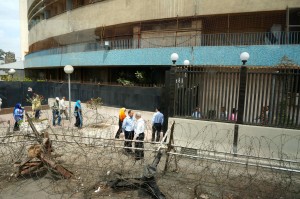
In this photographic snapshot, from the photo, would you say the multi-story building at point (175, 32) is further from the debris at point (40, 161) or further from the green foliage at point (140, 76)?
the debris at point (40, 161)

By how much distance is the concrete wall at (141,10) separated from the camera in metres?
13.5

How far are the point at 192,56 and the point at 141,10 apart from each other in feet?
17.5

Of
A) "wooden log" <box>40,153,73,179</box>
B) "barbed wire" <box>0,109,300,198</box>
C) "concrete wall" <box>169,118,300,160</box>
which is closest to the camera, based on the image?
"barbed wire" <box>0,109,300,198</box>

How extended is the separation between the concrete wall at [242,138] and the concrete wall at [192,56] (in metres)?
6.83

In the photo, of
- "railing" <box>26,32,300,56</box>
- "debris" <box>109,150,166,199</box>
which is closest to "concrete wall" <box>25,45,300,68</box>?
"railing" <box>26,32,300,56</box>

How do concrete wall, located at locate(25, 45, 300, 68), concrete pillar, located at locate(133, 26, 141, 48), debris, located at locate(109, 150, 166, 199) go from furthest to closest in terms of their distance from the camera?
1. concrete pillar, located at locate(133, 26, 141, 48)
2. concrete wall, located at locate(25, 45, 300, 68)
3. debris, located at locate(109, 150, 166, 199)

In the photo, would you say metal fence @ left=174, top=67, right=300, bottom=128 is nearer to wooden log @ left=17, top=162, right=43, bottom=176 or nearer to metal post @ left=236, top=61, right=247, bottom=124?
metal post @ left=236, top=61, right=247, bottom=124

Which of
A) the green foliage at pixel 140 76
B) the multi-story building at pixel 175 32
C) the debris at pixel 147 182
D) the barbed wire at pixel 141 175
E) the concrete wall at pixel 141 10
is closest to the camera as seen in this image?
the debris at pixel 147 182

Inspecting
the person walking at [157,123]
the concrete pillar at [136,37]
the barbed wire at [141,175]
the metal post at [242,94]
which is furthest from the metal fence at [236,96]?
the concrete pillar at [136,37]

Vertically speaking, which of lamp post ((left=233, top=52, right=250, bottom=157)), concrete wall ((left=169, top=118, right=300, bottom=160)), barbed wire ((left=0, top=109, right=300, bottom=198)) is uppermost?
lamp post ((left=233, top=52, right=250, bottom=157))

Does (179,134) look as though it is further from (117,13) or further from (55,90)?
(55,90)

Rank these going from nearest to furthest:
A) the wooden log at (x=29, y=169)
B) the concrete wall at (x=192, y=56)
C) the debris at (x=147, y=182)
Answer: the debris at (x=147, y=182) < the wooden log at (x=29, y=169) < the concrete wall at (x=192, y=56)

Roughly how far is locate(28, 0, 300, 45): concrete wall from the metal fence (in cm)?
762

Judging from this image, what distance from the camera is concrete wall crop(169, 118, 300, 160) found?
272 inches
